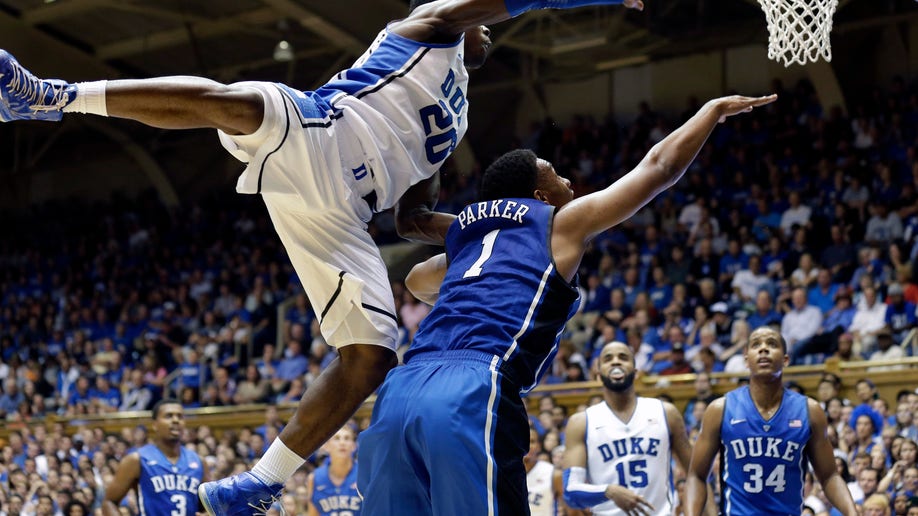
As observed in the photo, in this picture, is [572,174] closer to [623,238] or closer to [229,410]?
[623,238]

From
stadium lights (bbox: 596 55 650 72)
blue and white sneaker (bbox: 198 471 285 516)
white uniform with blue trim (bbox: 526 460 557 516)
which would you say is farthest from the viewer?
stadium lights (bbox: 596 55 650 72)

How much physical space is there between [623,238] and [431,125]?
12444mm

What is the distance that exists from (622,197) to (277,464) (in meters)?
1.55

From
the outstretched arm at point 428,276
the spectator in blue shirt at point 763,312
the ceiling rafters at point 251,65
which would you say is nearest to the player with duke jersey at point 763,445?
the outstretched arm at point 428,276

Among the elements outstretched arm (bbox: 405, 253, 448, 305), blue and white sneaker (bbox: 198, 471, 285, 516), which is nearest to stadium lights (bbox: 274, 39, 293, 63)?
outstretched arm (bbox: 405, 253, 448, 305)

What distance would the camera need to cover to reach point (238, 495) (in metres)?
4.03

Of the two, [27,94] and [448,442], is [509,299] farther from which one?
[27,94]

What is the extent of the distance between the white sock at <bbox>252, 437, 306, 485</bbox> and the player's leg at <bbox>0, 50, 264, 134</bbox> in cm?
119

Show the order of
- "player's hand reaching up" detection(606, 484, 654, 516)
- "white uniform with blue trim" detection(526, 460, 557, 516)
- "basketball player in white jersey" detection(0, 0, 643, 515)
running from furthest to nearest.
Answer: "white uniform with blue trim" detection(526, 460, 557, 516), "player's hand reaching up" detection(606, 484, 654, 516), "basketball player in white jersey" detection(0, 0, 643, 515)

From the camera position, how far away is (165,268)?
72.0ft

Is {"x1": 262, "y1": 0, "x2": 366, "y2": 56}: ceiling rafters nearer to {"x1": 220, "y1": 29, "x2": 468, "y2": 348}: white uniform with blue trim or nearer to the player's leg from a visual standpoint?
{"x1": 220, "y1": 29, "x2": 468, "y2": 348}: white uniform with blue trim

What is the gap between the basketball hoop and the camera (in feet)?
16.6

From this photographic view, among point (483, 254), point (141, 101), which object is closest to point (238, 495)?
point (483, 254)

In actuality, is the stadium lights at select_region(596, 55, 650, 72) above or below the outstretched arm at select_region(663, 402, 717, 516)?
above
